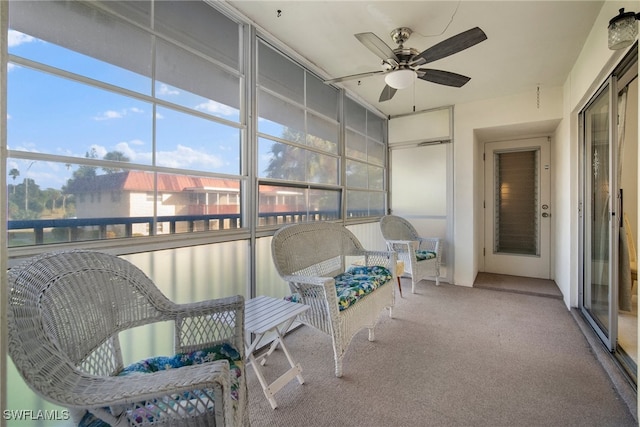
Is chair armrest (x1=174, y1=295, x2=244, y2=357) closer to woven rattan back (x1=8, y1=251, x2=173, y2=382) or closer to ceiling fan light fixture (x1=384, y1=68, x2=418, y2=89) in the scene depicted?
woven rattan back (x1=8, y1=251, x2=173, y2=382)

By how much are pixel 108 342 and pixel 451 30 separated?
3.19 metres

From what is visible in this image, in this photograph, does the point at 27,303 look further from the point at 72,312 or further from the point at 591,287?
the point at 591,287

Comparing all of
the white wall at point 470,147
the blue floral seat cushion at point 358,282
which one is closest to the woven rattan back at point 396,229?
the white wall at point 470,147

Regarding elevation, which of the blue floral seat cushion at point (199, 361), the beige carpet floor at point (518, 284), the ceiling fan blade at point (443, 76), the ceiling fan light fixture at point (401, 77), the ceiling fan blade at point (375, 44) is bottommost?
the beige carpet floor at point (518, 284)

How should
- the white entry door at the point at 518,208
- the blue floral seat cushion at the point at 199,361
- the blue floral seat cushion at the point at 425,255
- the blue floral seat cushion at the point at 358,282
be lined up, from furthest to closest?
the white entry door at the point at 518,208 < the blue floral seat cushion at the point at 425,255 < the blue floral seat cushion at the point at 358,282 < the blue floral seat cushion at the point at 199,361

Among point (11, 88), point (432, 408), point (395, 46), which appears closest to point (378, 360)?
point (432, 408)

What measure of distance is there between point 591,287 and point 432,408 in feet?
7.69

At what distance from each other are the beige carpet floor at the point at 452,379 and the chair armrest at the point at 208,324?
58 centimetres

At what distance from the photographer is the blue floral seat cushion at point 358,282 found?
203cm

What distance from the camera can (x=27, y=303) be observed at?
0.91 meters

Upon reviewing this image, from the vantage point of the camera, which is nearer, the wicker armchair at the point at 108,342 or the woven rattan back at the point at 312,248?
the wicker armchair at the point at 108,342

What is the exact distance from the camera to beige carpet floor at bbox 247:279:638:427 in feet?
5.02

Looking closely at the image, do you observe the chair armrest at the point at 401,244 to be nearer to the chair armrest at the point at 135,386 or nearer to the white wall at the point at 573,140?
the white wall at the point at 573,140

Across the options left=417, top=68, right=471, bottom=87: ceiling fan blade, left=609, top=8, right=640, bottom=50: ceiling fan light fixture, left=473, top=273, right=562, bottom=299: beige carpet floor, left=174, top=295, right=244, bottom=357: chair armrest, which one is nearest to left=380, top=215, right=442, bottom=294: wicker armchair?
left=473, top=273, right=562, bottom=299: beige carpet floor
